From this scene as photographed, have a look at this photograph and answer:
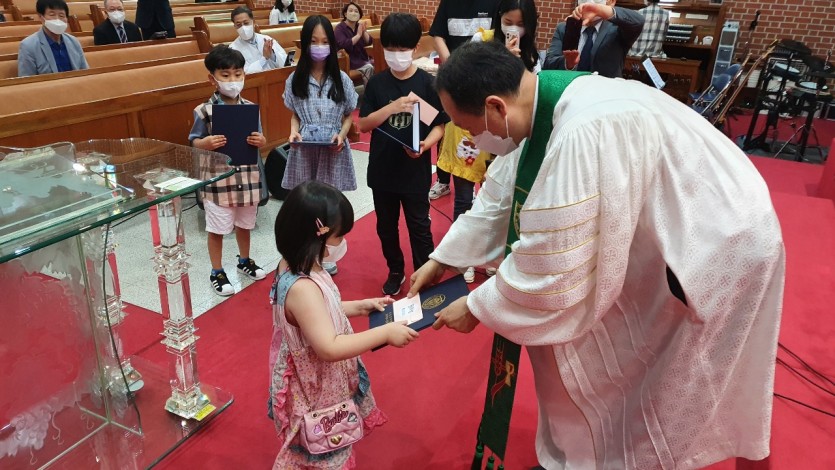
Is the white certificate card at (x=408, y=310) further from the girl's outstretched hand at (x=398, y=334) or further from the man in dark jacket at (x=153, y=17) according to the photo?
Result: the man in dark jacket at (x=153, y=17)

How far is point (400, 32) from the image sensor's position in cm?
278

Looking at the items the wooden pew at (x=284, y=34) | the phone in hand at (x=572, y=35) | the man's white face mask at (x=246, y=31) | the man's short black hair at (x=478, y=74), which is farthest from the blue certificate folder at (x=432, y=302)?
the wooden pew at (x=284, y=34)

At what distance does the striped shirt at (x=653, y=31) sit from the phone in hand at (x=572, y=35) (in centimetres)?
455

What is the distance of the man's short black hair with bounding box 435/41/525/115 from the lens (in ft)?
4.68

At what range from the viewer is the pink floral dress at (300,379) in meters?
1.72

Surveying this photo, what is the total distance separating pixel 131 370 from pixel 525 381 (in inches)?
63.4

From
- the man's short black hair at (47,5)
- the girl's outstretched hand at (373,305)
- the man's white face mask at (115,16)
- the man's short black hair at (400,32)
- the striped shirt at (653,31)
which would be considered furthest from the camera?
the striped shirt at (653,31)

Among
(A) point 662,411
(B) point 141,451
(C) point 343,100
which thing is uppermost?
(C) point 343,100

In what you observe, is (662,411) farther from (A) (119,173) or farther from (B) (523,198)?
(A) (119,173)

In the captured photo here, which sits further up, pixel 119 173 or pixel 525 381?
pixel 119 173

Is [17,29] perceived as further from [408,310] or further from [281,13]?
[408,310]

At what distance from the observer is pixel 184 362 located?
222 centimetres

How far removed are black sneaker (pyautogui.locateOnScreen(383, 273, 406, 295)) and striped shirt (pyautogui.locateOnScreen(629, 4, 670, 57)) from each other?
5707 millimetres

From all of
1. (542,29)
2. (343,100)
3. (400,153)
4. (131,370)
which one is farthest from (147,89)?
(542,29)
